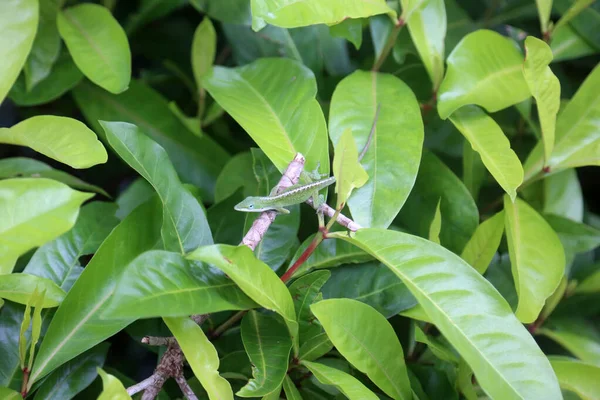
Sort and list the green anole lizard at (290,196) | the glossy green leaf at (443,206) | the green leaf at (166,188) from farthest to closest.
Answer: the glossy green leaf at (443,206) < the green anole lizard at (290,196) < the green leaf at (166,188)

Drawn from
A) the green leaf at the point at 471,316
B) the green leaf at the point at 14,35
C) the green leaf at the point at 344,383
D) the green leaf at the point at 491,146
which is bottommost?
the green leaf at the point at 344,383

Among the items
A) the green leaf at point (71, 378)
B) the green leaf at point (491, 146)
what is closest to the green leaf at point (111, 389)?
the green leaf at point (71, 378)

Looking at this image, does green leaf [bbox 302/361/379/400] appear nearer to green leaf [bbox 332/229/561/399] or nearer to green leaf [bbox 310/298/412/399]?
green leaf [bbox 310/298/412/399]

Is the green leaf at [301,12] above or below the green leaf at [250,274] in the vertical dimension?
above

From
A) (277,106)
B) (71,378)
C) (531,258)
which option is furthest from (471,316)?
(71,378)

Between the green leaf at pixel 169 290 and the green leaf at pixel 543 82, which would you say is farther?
the green leaf at pixel 543 82

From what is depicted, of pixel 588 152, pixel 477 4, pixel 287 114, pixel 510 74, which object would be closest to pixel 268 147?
pixel 287 114

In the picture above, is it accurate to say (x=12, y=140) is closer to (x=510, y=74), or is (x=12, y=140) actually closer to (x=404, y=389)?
(x=404, y=389)

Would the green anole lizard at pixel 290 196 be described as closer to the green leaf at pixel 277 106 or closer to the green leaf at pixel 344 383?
the green leaf at pixel 277 106
